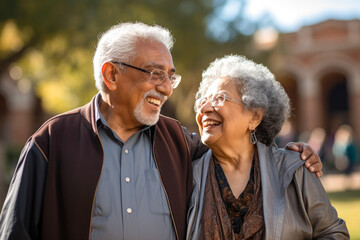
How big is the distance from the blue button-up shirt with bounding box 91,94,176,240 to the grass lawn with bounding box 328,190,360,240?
449 centimetres

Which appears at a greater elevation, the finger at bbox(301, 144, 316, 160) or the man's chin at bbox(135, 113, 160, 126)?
the man's chin at bbox(135, 113, 160, 126)

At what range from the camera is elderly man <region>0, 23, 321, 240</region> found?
2.40 meters

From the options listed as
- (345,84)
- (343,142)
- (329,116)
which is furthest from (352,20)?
(343,142)

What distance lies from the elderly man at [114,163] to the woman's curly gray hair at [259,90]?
0.32 m

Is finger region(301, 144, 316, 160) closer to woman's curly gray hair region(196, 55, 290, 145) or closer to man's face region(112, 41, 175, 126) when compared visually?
woman's curly gray hair region(196, 55, 290, 145)

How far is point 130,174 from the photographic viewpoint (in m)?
2.60

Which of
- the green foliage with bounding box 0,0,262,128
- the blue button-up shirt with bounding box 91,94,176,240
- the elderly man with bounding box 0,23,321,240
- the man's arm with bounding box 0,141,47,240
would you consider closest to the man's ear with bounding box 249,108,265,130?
the elderly man with bounding box 0,23,321,240

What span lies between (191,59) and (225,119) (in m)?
12.7

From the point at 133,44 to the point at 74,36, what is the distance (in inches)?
390

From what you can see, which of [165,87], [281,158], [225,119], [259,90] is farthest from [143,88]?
[281,158]

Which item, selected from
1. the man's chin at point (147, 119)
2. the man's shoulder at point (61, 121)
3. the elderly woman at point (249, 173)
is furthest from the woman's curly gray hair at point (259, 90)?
the man's shoulder at point (61, 121)

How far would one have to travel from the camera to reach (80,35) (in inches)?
476

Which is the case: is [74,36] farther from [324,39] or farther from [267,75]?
[324,39]

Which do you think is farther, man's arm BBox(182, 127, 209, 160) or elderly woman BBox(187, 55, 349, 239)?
man's arm BBox(182, 127, 209, 160)
